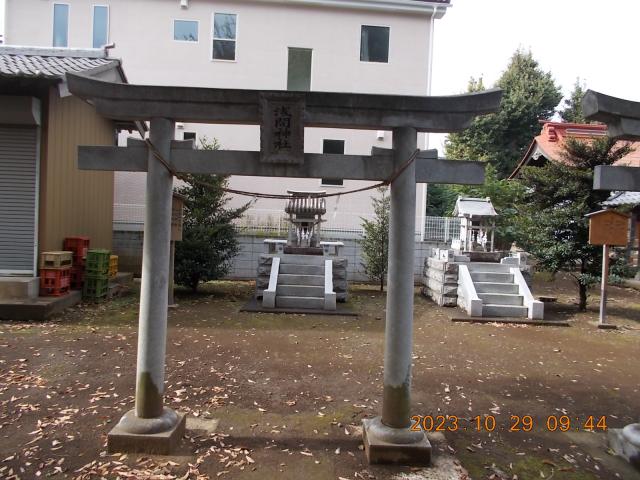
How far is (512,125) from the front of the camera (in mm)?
29141

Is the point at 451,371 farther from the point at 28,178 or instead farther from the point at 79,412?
the point at 28,178

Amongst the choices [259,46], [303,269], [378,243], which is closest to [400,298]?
[303,269]

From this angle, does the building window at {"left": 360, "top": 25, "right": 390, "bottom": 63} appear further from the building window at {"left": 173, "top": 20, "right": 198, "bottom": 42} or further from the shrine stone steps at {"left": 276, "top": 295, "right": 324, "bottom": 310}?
the shrine stone steps at {"left": 276, "top": 295, "right": 324, "bottom": 310}

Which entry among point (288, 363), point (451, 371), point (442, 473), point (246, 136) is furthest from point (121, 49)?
point (442, 473)

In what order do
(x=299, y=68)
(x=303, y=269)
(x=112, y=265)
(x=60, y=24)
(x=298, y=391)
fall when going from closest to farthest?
(x=298, y=391) < (x=112, y=265) < (x=303, y=269) < (x=60, y=24) < (x=299, y=68)

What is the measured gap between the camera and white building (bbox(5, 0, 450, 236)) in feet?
58.0

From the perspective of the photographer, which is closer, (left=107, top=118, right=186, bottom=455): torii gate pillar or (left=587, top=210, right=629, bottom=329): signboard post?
(left=107, top=118, right=186, bottom=455): torii gate pillar

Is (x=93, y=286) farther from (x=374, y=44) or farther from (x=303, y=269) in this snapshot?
(x=374, y=44)

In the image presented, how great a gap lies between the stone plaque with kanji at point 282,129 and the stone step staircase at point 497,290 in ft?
27.2

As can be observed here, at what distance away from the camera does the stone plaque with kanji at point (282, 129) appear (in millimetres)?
4355

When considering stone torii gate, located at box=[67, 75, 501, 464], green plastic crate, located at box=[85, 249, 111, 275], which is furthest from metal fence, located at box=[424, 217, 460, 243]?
stone torii gate, located at box=[67, 75, 501, 464]

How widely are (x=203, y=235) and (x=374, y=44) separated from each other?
11342 mm

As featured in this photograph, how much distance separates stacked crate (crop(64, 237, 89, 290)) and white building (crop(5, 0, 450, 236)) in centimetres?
612

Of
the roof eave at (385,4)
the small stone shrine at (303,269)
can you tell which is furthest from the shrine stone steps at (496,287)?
the roof eave at (385,4)
